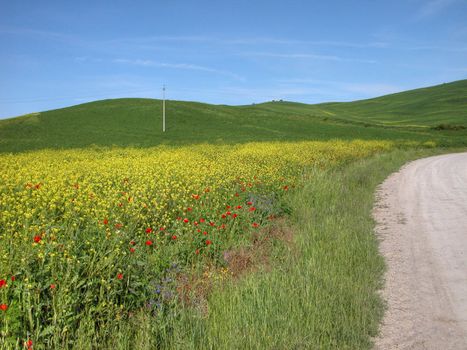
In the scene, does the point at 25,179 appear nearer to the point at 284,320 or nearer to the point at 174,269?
the point at 174,269

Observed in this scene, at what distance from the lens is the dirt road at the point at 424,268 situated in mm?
4312

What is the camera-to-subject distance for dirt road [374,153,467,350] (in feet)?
14.1

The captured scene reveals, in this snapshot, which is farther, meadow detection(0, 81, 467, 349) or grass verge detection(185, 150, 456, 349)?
grass verge detection(185, 150, 456, 349)

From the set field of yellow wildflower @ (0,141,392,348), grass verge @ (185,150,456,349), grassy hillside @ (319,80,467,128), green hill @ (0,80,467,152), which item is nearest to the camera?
field of yellow wildflower @ (0,141,392,348)

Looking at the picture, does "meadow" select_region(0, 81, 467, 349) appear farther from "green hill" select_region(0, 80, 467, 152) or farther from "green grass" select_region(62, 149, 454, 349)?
"green hill" select_region(0, 80, 467, 152)

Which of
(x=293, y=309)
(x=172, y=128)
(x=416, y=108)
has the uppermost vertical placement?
(x=416, y=108)

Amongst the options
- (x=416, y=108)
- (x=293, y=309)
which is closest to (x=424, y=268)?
(x=293, y=309)

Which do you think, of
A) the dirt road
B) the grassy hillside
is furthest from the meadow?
the grassy hillside

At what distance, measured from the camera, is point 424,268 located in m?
6.19

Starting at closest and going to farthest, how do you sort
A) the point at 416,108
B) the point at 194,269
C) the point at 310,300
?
the point at 310,300
the point at 194,269
the point at 416,108

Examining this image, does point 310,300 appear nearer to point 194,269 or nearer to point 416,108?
point 194,269

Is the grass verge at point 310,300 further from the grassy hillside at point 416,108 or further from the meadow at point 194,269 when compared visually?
the grassy hillside at point 416,108

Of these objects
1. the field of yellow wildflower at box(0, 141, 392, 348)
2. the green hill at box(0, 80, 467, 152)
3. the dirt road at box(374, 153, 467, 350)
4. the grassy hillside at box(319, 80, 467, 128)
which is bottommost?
the dirt road at box(374, 153, 467, 350)

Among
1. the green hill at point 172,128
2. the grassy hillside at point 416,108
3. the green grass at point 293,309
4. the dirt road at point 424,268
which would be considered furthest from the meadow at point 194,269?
the grassy hillside at point 416,108
